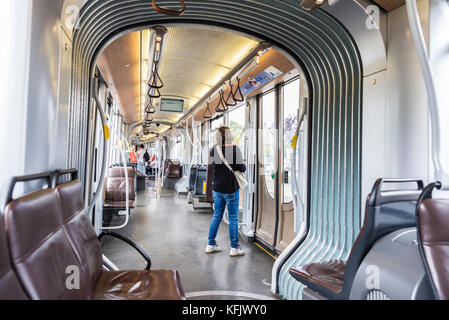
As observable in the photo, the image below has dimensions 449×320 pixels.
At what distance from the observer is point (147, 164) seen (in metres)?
17.2

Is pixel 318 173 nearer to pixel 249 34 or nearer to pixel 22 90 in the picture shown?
pixel 249 34

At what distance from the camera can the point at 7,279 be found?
0.81 meters

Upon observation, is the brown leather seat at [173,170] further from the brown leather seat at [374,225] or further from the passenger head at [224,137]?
the brown leather seat at [374,225]

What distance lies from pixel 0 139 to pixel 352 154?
7.46 ft

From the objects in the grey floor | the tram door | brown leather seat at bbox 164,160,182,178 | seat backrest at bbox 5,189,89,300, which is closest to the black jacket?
the tram door

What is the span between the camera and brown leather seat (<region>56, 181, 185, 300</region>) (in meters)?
1.46

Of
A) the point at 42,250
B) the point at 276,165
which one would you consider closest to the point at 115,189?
the point at 276,165

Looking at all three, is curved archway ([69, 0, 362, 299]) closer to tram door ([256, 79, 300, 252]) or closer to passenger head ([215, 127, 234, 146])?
tram door ([256, 79, 300, 252])

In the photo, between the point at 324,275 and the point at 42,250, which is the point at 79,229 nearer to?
the point at 42,250

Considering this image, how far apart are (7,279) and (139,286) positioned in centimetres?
97

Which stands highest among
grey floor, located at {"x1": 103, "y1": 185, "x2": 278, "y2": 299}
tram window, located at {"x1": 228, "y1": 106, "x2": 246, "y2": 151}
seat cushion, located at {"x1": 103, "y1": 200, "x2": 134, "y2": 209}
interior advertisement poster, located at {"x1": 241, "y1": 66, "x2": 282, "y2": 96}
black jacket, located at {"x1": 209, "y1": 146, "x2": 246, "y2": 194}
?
interior advertisement poster, located at {"x1": 241, "y1": 66, "x2": 282, "y2": 96}

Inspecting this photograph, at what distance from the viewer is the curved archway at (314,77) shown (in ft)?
6.67

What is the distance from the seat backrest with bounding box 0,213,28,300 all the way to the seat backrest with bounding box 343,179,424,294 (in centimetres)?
149

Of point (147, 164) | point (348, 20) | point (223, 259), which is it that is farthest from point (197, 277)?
point (147, 164)
